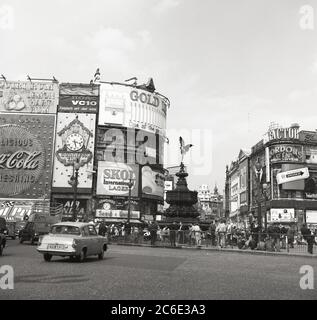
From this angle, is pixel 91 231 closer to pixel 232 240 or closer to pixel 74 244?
pixel 74 244

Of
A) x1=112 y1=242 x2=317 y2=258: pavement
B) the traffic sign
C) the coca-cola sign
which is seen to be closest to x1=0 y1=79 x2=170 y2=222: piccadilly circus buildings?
the coca-cola sign

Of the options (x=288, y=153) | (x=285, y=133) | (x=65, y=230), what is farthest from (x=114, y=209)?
(x=65, y=230)

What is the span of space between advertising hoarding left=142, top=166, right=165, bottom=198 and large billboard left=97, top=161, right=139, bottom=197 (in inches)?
75.4

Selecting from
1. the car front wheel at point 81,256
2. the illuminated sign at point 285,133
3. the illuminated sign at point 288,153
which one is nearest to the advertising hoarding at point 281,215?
the illuminated sign at point 288,153

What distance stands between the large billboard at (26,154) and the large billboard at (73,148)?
105 centimetres

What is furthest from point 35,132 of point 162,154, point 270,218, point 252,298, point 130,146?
point 252,298

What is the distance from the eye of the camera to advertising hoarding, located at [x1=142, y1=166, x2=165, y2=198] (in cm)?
6178

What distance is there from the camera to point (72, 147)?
59375mm

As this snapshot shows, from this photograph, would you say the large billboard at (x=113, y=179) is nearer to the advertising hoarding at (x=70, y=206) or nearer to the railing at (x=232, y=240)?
the advertising hoarding at (x=70, y=206)

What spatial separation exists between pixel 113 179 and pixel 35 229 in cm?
3491

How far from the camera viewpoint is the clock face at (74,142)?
195 feet

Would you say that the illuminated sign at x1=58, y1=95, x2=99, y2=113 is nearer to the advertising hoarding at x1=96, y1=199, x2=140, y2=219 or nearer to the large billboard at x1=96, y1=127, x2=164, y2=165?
the large billboard at x1=96, y1=127, x2=164, y2=165

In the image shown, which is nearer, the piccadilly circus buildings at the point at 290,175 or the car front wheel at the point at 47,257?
the car front wheel at the point at 47,257

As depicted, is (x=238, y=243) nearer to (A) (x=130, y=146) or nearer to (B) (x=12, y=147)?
(A) (x=130, y=146)
